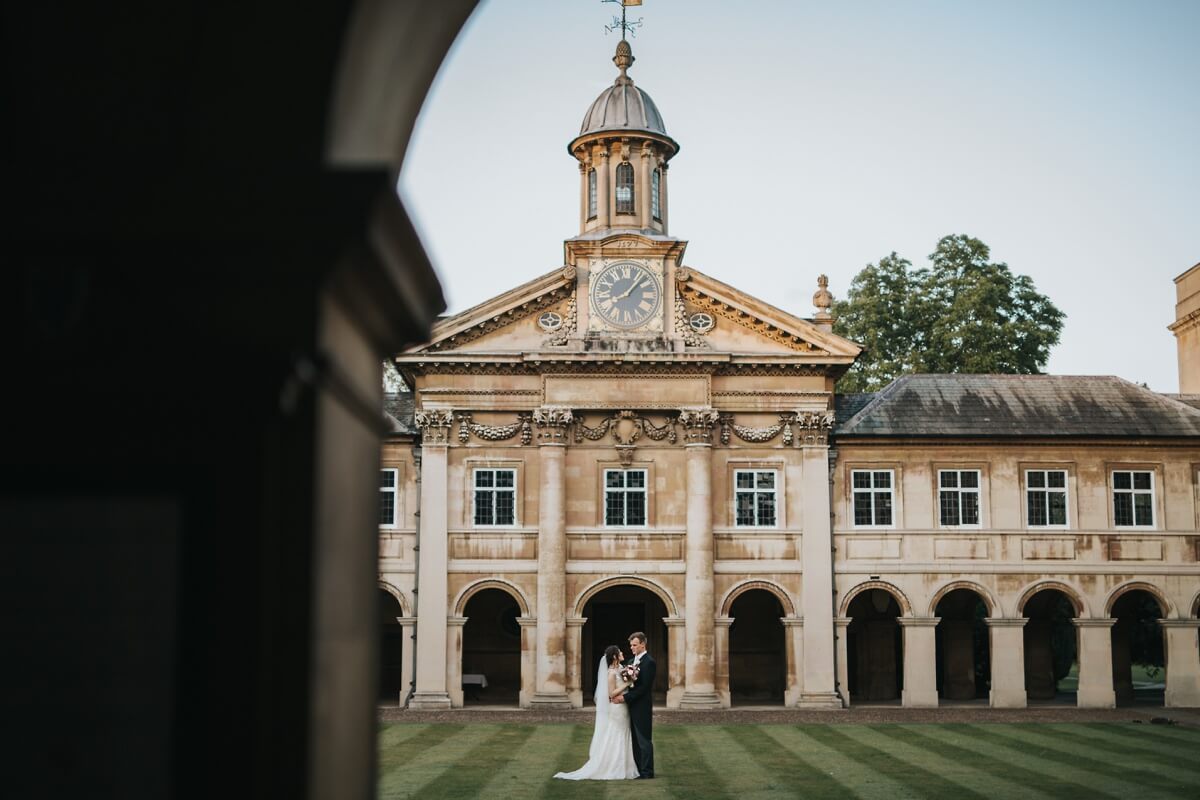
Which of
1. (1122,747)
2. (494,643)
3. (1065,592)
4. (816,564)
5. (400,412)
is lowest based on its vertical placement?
(1122,747)

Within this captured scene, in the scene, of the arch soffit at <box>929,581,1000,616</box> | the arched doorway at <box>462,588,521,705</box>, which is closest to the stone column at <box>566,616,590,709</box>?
the arched doorway at <box>462,588,521,705</box>

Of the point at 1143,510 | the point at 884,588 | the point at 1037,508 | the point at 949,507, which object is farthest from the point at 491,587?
the point at 1143,510

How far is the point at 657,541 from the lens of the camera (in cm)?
3647

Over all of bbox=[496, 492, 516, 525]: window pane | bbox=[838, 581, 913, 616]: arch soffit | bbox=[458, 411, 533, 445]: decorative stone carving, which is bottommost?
bbox=[838, 581, 913, 616]: arch soffit

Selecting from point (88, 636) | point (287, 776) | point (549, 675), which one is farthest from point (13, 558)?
point (549, 675)

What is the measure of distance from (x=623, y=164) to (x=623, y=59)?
3861mm

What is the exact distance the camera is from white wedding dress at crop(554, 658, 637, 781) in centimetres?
1977

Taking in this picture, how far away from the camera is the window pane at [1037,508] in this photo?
124 ft

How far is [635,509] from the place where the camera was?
121 feet

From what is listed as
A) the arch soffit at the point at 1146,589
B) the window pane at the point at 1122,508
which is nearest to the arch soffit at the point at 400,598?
the arch soffit at the point at 1146,589

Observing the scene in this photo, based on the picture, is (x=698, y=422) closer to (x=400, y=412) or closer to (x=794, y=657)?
(x=794, y=657)

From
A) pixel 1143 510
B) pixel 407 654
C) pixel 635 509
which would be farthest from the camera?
pixel 1143 510

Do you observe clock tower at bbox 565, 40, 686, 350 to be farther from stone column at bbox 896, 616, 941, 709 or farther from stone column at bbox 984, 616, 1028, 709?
stone column at bbox 984, 616, 1028, 709

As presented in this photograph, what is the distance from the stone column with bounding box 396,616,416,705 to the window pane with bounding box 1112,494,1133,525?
19846mm
